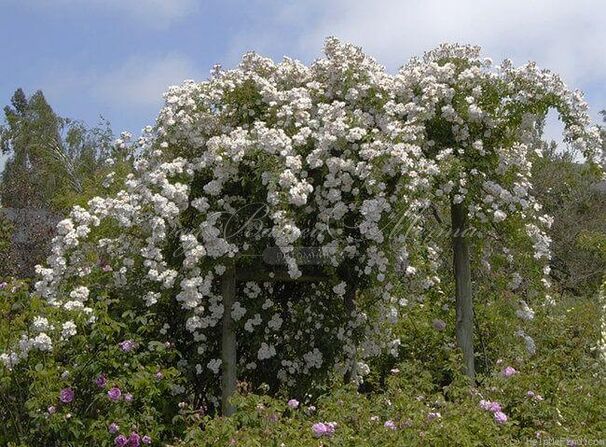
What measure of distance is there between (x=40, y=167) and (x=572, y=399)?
1866cm

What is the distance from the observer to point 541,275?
6230 millimetres

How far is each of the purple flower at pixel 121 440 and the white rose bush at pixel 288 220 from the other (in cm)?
21

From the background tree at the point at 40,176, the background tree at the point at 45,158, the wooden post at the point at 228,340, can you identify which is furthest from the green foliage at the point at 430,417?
the background tree at the point at 45,158

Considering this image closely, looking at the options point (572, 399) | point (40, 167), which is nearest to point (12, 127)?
point (40, 167)

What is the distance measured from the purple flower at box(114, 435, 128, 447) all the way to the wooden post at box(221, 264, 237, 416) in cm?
117

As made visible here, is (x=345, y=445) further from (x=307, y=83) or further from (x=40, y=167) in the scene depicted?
(x=40, y=167)

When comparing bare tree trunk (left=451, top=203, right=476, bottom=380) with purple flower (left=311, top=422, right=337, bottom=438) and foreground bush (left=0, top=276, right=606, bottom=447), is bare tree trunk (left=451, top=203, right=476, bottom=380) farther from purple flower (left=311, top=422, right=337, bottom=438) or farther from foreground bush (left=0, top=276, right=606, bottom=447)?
purple flower (left=311, top=422, right=337, bottom=438)

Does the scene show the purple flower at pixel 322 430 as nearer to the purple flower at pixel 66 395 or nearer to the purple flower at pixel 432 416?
the purple flower at pixel 432 416

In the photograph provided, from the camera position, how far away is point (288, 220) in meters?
5.09

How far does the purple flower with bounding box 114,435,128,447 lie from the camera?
438 centimetres

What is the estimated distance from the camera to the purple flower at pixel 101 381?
4547 mm

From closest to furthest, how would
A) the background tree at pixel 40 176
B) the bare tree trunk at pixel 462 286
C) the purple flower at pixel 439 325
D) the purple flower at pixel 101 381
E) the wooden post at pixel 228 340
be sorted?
the purple flower at pixel 101 381 < the wooden post at pixel 228 340 < the bare tree trunk at pixel 462 286 < the purple flower at pixel 439 325 < the background tree at pixel 40 176

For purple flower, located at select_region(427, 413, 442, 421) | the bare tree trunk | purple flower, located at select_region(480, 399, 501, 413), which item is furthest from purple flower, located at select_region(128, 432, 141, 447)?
the bare tree trunk

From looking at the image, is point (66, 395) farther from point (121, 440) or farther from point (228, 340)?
point (228, 340)
